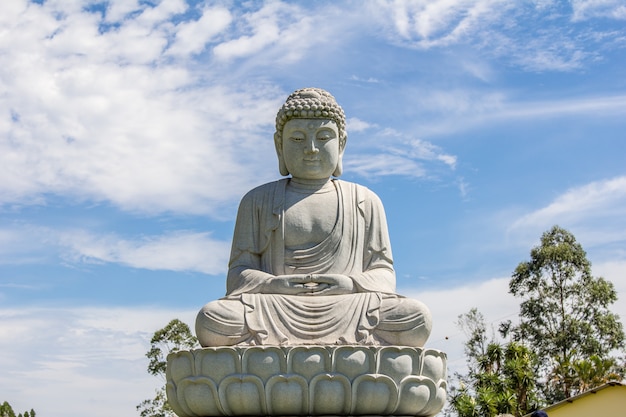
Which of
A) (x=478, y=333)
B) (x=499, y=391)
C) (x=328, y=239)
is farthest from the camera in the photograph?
(x=478, y=333)

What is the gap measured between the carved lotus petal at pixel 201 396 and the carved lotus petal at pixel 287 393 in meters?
0.43

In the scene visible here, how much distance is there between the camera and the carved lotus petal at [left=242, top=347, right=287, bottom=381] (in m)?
6.41

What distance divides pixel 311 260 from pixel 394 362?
5.00 feet

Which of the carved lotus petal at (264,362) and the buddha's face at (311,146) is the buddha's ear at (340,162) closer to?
the buddha's face at (311,146)

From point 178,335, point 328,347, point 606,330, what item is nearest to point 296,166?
point 328,347

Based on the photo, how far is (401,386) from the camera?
21.2 ft

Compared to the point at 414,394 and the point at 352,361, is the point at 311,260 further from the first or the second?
the point at 414,394

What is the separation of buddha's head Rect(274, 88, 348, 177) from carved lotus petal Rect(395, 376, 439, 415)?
250 cm

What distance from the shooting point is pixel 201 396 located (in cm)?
649

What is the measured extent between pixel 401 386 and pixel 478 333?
19.1 meters

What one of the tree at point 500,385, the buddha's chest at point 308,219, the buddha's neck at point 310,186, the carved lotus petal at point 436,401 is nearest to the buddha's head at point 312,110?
the buddha's neck at point 310,186

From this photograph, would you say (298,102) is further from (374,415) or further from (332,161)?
(374,415)

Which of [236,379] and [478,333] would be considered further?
[478,333]

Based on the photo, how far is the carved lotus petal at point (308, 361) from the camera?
21.0ft
